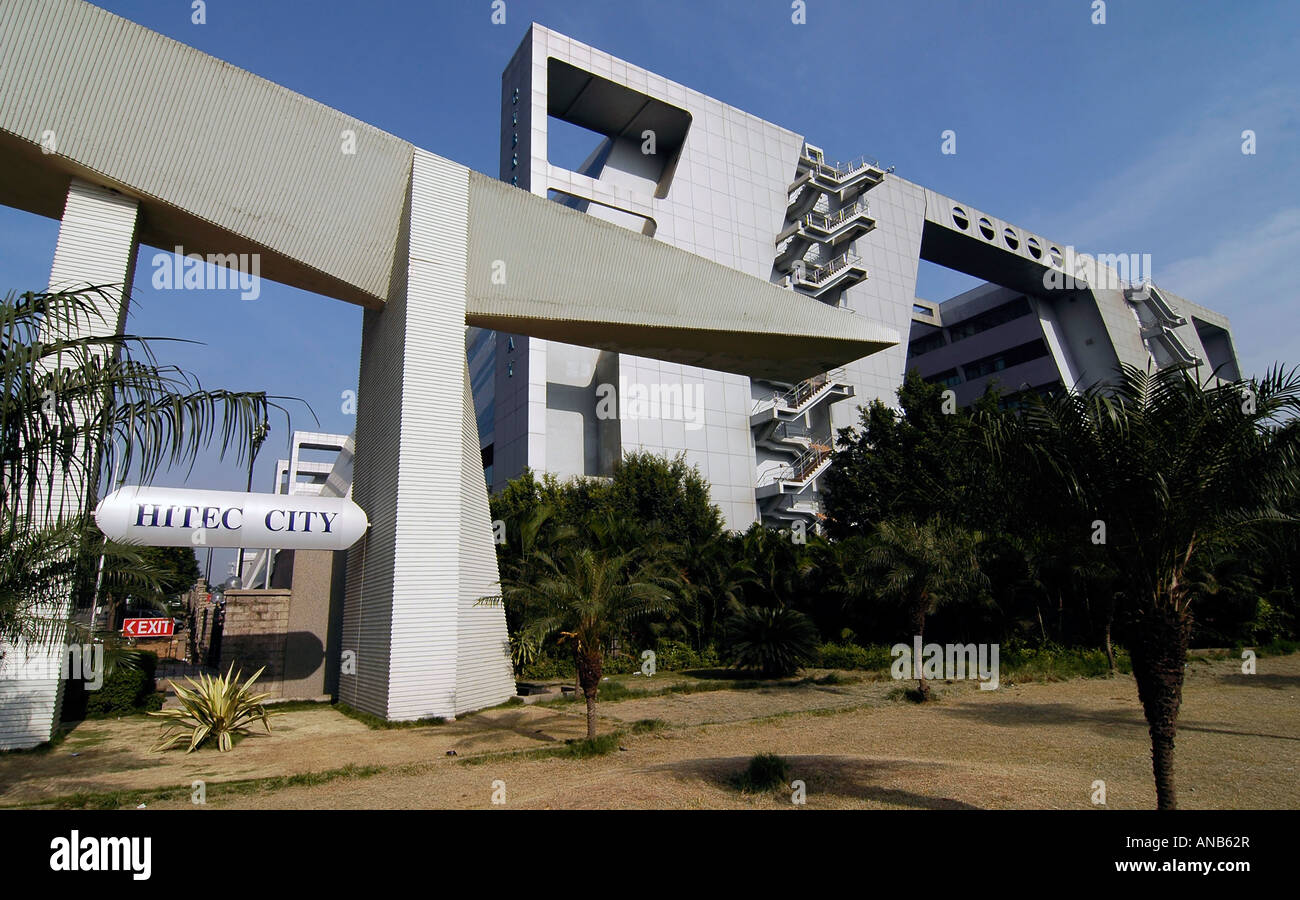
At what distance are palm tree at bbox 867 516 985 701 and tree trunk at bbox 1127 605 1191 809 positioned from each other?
9.00 m

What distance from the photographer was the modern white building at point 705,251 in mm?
35781

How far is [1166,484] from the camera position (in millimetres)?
6293

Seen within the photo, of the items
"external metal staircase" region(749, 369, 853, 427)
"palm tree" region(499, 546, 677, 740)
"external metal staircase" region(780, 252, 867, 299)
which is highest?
"external metal staircase" region(780, 252, 867, 299)

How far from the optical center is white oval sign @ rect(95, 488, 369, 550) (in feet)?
40.5

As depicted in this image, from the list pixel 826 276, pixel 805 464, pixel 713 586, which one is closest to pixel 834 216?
pixel 826 276

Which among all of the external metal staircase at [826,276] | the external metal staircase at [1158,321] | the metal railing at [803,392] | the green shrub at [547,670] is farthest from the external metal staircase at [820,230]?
the green shrub at [547,670]

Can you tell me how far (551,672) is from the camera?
21.1 metres

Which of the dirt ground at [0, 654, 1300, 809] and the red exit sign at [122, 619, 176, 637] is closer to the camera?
the dirt ground at [0, 654, 1300, 809]

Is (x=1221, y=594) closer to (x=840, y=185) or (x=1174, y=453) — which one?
(x=1174, y=453)

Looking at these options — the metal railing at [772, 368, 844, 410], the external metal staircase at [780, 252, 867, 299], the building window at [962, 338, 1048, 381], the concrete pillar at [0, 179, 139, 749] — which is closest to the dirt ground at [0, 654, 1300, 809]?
the concrete pillar at [0, 179, 139, 749]

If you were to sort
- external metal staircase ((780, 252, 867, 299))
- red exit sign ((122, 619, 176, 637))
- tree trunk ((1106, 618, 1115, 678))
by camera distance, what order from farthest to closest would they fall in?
external metal staircase ((780, 252, 867, 299)) → red exit sign ((122, 619, 176, 637)) → tree trunk ((1106, 618, 1115, 678))

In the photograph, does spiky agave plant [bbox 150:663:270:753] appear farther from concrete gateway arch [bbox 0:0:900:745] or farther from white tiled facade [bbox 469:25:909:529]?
white tiled facade [bbox 469:25:909:529]

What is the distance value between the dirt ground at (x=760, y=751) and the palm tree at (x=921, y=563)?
2081 millimetres

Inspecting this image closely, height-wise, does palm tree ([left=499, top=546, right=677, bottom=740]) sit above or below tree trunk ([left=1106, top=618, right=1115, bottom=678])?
above
